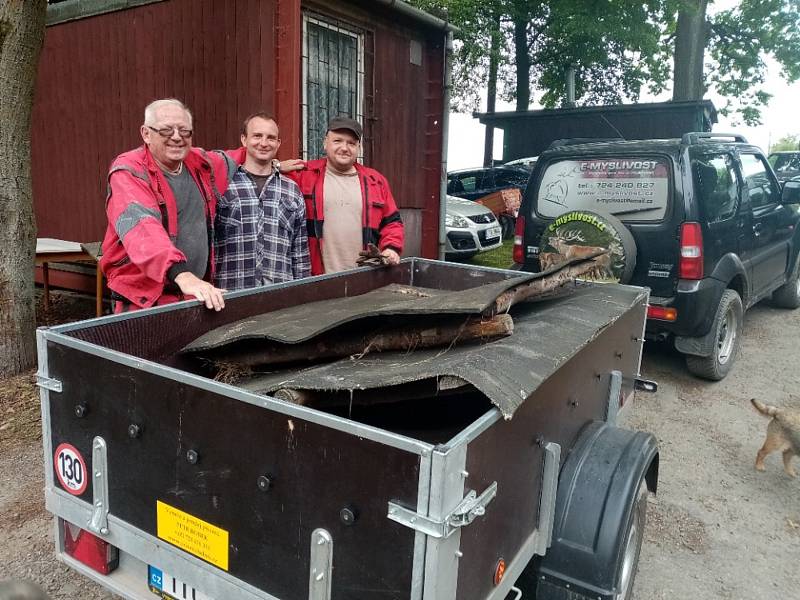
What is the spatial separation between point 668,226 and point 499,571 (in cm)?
389

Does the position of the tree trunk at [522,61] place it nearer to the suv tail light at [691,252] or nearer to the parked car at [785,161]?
the parked car at [785,161]

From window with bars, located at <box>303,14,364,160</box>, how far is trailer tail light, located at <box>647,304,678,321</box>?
3813mm

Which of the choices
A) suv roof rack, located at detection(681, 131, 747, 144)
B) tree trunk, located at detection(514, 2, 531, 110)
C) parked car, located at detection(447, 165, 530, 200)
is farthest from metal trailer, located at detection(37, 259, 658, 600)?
tree trunk, located at detection(514, 2, 531, 110)

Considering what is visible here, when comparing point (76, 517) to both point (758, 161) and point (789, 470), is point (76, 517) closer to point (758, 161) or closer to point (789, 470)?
point (789, 470)

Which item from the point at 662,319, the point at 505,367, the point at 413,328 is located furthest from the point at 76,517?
the point at 662,319

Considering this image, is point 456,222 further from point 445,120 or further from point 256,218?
point 256,218

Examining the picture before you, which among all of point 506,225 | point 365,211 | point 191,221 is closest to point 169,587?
point 191,221

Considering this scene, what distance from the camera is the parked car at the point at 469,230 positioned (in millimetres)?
10656

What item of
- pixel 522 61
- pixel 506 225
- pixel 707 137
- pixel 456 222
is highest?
pixel 522 61

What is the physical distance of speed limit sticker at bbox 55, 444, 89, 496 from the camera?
1.95m

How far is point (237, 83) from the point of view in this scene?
6.13 meters

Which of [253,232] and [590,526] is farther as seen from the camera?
[253,232]

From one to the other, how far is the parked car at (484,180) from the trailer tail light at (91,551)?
41.7ft

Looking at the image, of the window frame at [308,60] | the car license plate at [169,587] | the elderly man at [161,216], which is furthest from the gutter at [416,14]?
the car license plate at [169,587]
